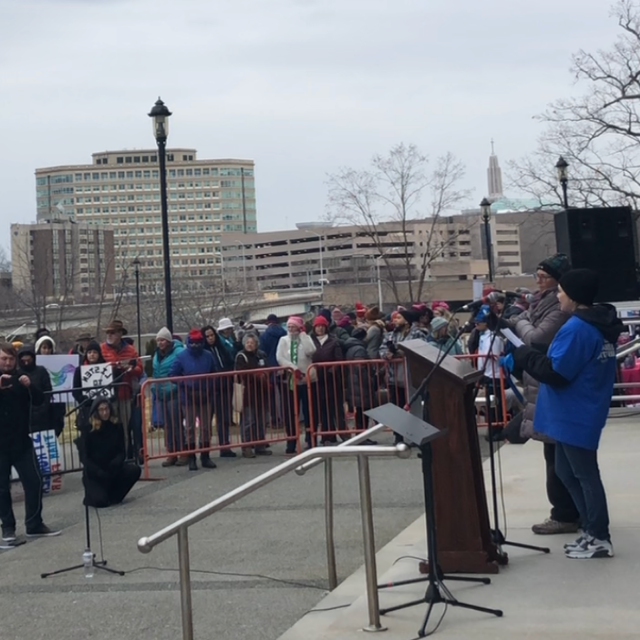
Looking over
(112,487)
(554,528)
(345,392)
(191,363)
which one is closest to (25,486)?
(112,487)

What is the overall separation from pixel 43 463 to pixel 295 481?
3.06 metres

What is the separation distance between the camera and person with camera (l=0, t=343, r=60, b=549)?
9672 mm

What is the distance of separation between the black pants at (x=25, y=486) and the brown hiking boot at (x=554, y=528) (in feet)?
16.2

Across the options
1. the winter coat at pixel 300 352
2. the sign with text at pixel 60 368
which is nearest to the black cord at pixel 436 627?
the sign with text at pixel 60 368

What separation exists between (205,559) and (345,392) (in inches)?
236

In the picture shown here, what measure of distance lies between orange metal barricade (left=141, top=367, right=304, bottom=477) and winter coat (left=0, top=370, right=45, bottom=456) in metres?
3.13

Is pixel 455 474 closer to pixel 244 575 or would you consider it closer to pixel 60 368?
pixel 244 575

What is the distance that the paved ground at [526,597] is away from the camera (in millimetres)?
5438

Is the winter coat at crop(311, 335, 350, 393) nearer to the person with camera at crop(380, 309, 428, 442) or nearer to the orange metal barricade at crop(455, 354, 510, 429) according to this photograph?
the person with camera at crop(380, 309, 428, 442)

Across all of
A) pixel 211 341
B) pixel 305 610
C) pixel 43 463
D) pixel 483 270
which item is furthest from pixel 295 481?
pixel 483 270

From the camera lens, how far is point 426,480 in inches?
218

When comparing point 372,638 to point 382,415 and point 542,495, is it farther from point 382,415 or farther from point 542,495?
Answer: point 542,495

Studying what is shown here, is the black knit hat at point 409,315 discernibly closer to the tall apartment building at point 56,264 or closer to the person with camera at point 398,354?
the person with camera at point 398,354

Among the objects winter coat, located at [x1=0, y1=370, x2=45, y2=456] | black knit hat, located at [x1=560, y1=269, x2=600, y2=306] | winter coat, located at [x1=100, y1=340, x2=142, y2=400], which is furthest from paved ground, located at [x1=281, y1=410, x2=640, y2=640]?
winter coat, located at [x1=100, y1=340, x2=142, y2=400]
